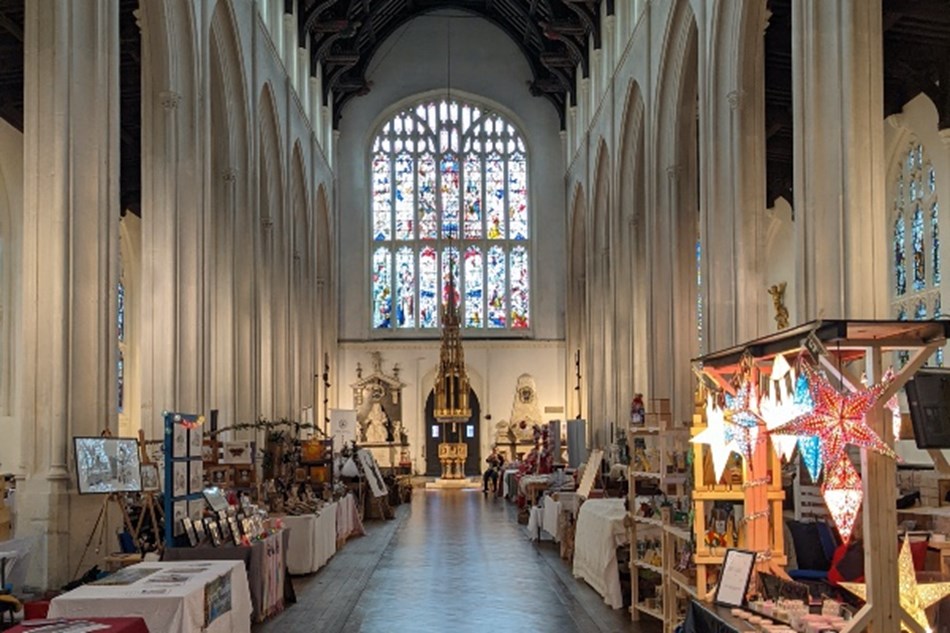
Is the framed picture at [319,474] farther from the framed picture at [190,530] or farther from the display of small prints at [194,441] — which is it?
the framed picture at [190,530]

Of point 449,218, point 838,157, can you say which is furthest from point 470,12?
point 838,157

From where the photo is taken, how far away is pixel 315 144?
93.9 ft

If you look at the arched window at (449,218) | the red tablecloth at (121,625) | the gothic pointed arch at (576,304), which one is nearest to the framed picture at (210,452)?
the red tablecloth at (121,625)

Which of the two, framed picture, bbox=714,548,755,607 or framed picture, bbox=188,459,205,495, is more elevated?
framed picture, bbox=188,459,205,495

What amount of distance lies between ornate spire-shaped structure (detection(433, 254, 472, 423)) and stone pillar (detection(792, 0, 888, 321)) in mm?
20200

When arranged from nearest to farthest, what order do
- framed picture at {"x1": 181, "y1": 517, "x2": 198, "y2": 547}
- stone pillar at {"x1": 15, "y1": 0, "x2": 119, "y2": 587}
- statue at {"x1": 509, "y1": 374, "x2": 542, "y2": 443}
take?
framed picture at {"x1": 181, "y1": 517, "x2": 198, "y2": 547}, stone pillar at {"x1": 15, "y1": 0, "x2": 119, "y2": 587}, statue at {"x1": 509, "y1": 374, "x2": 542, "y2": 443}

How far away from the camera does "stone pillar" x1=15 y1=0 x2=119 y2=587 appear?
1001 centimetres

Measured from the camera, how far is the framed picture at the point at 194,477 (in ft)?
31.1

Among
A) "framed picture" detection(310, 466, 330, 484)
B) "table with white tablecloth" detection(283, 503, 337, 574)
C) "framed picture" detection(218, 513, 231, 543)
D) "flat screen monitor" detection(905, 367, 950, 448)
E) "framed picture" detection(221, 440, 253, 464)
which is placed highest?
"flat screen monitor" detection(905, 367, 950, 448)

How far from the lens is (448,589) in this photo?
482 inches

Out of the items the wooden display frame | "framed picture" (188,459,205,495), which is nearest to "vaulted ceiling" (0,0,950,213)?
"framed picture" (188,459,205,495)

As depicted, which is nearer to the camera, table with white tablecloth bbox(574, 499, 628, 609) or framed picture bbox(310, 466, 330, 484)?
table with white tablecloth bbox(574, 499, 628, 609)

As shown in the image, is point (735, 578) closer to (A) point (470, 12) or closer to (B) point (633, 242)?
(B) point (633, 242)

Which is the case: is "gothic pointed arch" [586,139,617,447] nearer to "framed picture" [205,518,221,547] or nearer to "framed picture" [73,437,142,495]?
"framed picture" [205,518,221,547]
